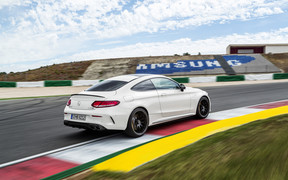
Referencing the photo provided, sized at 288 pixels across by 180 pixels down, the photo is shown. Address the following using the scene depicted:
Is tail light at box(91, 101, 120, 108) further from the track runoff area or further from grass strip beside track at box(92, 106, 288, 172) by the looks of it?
grass strip beside track at box(92, 106, 288, 172)

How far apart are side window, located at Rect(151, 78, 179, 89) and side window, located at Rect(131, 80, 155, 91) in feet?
0.48

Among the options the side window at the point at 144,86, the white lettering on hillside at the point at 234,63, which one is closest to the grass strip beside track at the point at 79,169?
the side window at the point at 144,86

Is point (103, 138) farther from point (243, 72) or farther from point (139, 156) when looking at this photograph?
point (243, 72)

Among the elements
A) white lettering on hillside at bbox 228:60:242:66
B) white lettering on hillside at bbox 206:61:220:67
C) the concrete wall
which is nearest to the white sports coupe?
white lettering on hillside at bbox 206:61:220:67

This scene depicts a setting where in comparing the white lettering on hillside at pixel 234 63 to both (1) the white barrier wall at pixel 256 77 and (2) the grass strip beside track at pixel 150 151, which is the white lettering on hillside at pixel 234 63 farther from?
(2) the grass strip beside track at pixel 150 151

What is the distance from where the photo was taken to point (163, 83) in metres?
7.14

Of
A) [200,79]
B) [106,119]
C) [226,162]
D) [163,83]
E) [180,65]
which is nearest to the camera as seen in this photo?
[226,162]

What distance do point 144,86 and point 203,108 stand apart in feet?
8.28

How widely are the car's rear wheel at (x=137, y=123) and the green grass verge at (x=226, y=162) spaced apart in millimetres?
1724

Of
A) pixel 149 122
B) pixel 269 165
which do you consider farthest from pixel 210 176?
pixel 149 122

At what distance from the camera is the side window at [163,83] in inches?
274

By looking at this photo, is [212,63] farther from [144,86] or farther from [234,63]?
[144,86]

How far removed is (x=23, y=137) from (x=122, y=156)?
10.2ft

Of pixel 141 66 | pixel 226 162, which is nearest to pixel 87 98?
pixel 226 162
